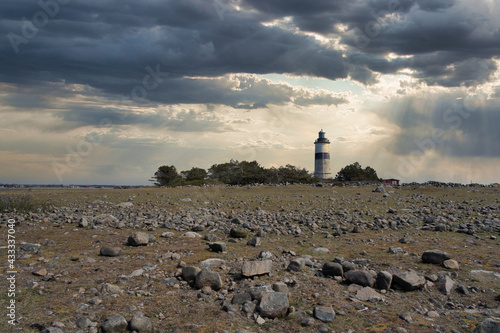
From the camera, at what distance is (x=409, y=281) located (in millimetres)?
6066

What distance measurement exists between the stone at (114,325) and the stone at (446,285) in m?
5.38

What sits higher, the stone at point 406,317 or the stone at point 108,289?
the stone at point 108,289

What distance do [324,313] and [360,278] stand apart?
1533mm

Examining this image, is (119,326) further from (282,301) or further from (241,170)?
(241,170)

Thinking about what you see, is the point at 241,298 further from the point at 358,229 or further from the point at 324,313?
the point at 358,229

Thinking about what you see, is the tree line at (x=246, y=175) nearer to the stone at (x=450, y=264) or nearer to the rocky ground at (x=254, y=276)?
the rocky ground at (x=254, y=276)

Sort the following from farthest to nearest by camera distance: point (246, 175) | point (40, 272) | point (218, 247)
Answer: point (246, 175), point (218, 247), point (40, 272)

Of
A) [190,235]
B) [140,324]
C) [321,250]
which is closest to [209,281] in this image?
[140,324]

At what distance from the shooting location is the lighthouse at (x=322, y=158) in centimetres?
6256

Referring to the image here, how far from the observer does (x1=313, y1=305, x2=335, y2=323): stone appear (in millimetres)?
4852

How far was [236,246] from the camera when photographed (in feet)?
28.9

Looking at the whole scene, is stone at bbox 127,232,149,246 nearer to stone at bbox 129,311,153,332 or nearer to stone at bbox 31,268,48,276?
stone at bbox 31,268,48,276

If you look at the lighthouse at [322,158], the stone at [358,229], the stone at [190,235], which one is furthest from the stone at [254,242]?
the lighthouse at [322,158]

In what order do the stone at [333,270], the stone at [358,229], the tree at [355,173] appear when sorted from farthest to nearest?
the tree at [355,173], the stone at [358,229], the stone at [333,270]
